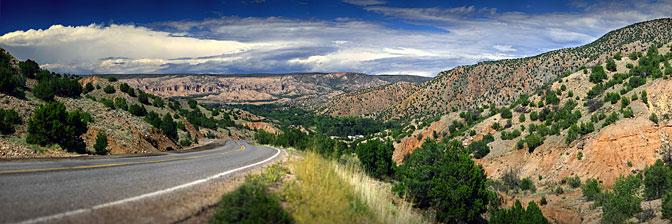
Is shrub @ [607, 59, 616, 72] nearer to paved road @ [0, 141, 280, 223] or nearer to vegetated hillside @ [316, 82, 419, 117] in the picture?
paved road @ [0, 141, 280, 223]

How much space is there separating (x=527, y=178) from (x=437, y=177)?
2038cm

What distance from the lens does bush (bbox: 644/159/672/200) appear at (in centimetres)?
2585

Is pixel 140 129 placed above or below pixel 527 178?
above

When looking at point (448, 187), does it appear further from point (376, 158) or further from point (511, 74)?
point (511, 74)

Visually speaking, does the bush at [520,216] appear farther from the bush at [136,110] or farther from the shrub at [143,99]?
the shrub at [143,99]

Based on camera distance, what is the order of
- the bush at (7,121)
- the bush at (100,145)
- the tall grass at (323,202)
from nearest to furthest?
the tall grass at (323,202) → the bush at (7,121) → the bush at (100,145)

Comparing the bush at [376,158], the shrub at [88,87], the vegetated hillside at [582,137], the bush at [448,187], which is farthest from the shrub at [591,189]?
the shrub at [88,87]

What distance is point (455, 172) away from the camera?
74.6 ft

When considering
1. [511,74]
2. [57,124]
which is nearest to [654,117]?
[57,124]

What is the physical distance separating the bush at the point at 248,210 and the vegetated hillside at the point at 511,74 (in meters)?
75.5

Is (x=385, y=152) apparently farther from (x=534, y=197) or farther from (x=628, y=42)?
(x=628, y=42)

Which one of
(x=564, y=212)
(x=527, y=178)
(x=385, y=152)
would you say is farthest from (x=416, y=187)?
(x=527, y=178)

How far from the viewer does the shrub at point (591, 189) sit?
96.5 feet

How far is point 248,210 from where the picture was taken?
17.6 ft
